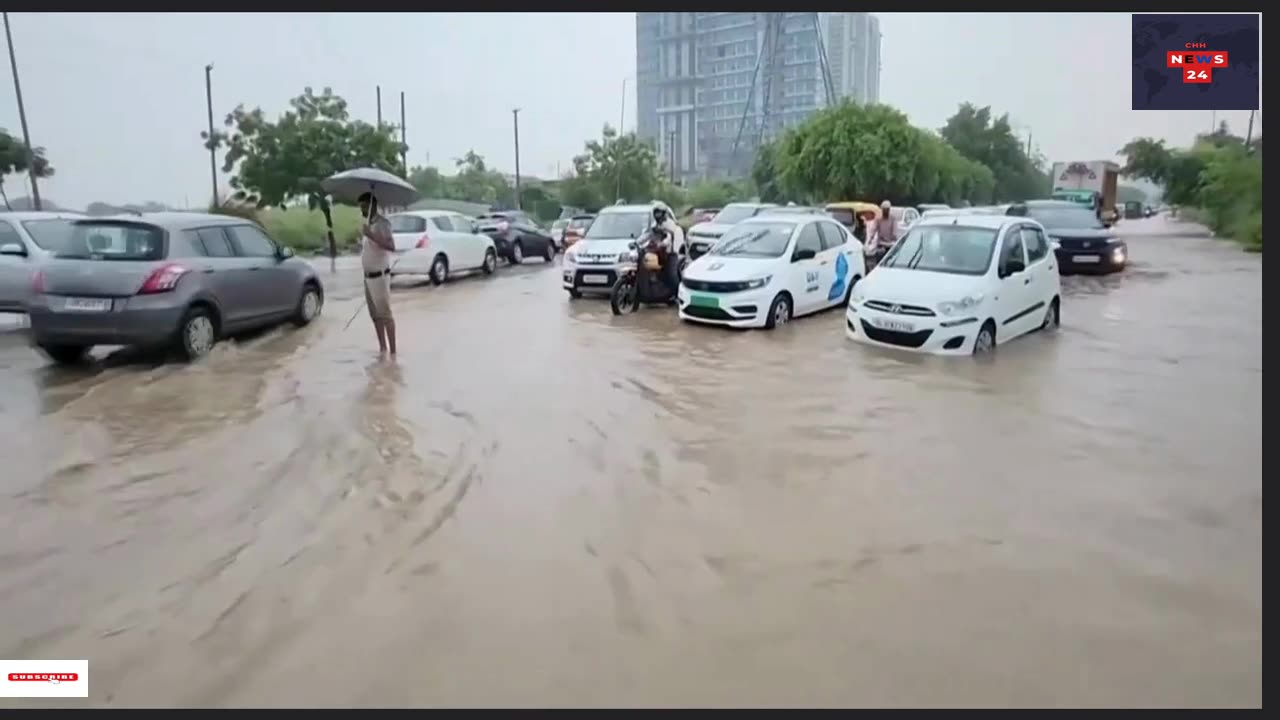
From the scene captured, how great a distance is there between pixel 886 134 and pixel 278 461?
3079 cm

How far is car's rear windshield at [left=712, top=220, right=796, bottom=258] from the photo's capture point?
1225cm

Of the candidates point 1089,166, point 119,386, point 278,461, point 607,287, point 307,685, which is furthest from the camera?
point 1089,166

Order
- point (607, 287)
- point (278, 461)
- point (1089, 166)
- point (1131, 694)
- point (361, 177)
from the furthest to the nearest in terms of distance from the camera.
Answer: point (1089, 166) < point (607, 287) < point (361, 177) < point (278, 461) < point (1131, 694)

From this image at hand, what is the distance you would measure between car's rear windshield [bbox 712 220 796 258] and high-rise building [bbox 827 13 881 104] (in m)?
34.1

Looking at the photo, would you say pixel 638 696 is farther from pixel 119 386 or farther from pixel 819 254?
pixel 819 254

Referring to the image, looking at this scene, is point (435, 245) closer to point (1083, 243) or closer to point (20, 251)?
point (20, 251)

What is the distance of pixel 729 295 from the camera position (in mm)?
11422

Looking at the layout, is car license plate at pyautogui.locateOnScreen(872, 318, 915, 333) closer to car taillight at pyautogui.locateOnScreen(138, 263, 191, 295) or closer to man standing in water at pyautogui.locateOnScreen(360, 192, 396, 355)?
man standing in water at pyautogui.locateOnScreen(360, 192, 396, 355)

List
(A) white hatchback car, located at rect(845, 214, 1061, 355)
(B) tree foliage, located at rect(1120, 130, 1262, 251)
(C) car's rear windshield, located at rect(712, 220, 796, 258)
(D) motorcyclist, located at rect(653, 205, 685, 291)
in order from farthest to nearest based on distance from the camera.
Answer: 1. (D) motorcyclist, located at rect(653, 205, 685, 291)
2. (C) car's rear windshield, located at rect(712, 220, 796, 258)
3. (A) white hatchback car, located at rect(845, 214, 1061, 355)
4. (B) tree foliage, located at rect(1120, 130, 1262, 251)

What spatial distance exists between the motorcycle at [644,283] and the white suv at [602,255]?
0.60m

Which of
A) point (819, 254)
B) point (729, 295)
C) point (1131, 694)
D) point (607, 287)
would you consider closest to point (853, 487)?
point (1131, 694)

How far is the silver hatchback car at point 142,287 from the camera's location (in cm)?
868

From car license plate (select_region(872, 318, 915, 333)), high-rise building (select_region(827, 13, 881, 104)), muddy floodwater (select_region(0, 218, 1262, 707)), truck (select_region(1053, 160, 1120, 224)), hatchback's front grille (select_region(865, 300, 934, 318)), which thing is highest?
high-rise building (select_region(827, 13, 881, 104))

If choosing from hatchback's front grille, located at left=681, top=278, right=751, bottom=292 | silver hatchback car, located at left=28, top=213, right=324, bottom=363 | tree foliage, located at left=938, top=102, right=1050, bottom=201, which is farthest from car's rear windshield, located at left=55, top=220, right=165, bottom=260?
tree foliage, located at left=938, top=102, right=1050, bottom=201
